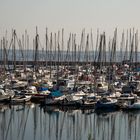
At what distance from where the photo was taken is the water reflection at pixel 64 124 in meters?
33.9

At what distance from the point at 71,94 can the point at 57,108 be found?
10.3 feet

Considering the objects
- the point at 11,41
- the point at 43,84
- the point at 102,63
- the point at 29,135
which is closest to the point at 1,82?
the point at 43,84

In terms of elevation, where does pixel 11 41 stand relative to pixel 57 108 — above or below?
above

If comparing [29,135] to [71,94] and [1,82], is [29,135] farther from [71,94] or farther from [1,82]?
[1,82]

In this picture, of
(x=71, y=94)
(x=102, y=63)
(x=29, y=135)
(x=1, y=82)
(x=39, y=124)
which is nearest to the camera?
(x=29, y=135)

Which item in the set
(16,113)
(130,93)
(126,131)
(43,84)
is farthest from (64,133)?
(43,84)

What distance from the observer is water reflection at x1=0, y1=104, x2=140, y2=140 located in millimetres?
33875

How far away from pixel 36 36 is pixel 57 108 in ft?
61.8

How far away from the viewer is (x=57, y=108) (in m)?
45.0

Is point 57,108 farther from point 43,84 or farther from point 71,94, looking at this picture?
point 43,84

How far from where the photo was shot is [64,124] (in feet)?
125

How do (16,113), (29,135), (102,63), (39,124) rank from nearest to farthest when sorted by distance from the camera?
(29,135)
(39,124)
(16,113)
(102,63)

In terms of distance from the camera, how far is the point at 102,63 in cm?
6106

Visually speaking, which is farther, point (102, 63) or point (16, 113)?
point (102, 63)
